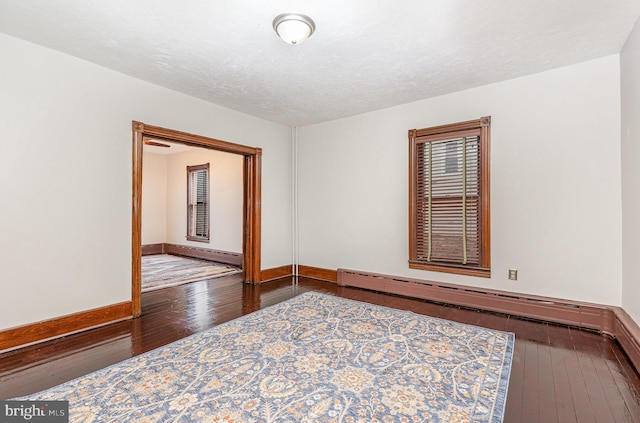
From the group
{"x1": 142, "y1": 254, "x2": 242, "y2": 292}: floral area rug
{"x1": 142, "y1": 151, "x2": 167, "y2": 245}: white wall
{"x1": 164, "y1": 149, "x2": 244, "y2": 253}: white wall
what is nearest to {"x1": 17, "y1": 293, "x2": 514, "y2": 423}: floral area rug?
{"x1": 142, "y1": 254, "x2": 242, "y2": 292}: floral area rug

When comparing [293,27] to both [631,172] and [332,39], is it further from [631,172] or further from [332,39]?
[631,172]

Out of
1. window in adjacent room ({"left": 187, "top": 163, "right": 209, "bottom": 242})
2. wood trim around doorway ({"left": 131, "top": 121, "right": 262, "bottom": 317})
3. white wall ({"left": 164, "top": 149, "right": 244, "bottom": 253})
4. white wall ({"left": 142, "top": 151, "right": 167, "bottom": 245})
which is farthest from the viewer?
white wall ({"left": 142, "top": 151, "right": 167, "bottom": 245})

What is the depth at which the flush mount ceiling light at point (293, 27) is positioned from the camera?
2.40 meters

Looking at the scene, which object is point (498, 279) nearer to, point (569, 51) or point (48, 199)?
point (569, 51)

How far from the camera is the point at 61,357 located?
2553 mm

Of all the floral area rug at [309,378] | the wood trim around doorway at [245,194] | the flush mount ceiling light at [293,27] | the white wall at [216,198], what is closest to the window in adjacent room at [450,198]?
the floral area rug at [309,378]

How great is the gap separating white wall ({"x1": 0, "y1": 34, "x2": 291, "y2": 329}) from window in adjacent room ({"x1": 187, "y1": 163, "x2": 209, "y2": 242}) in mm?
3795

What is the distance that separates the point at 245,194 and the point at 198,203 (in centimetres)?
310

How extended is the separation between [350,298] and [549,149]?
2.98 m

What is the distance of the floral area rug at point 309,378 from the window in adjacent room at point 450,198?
1.12m

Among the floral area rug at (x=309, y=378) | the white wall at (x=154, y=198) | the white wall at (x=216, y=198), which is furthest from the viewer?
the white wall at (x=154, y=198)

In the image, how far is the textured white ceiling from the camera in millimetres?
2326

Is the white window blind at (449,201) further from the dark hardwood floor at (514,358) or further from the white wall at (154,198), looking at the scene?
the white wall at (154,198)

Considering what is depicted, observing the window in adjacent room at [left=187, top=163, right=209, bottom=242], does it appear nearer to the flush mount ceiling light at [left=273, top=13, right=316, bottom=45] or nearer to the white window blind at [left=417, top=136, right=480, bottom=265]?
the white window blind at [left=417, top=136, right=480, bottom=265]
